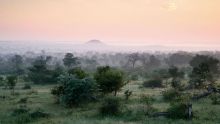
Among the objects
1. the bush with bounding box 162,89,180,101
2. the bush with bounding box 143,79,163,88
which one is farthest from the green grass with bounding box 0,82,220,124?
the bush with bounding box 143,79,163,88

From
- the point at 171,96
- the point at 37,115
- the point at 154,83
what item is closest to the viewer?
the point at 37,115

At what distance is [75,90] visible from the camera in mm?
35906

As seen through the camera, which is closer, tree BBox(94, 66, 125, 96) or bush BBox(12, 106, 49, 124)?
bush BBox(12, 106, 49, 124)

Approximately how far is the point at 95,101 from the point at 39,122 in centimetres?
1132

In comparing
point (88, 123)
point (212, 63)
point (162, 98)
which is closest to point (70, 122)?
point (88, 123)

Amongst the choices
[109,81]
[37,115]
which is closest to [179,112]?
[37,115]

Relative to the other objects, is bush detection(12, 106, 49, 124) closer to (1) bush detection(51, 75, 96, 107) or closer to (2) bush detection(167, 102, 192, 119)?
(1) bush detection(51, 75, 96, 107)

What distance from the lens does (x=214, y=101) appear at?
3466cm

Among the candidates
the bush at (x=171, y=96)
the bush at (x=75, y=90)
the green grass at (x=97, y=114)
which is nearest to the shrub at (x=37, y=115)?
the green grass at (x=97, y=114)

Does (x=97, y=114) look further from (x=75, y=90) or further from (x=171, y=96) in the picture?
(x=171, y=96)

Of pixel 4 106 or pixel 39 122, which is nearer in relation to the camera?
pixel 39 122

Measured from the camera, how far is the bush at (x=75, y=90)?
35.6 metres

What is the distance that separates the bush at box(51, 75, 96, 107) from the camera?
→ 35594mm

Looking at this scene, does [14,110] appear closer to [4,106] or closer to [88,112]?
[4,106]
